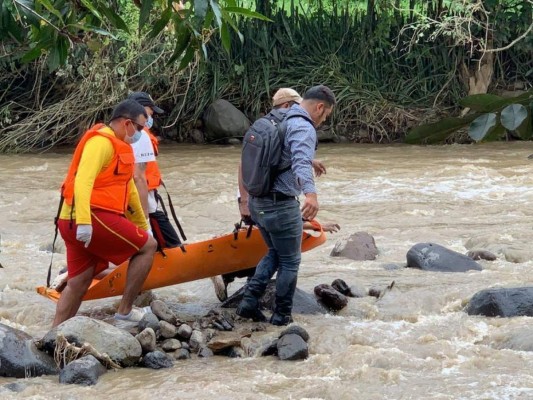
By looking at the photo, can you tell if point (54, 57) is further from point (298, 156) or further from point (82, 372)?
point (298, 156)

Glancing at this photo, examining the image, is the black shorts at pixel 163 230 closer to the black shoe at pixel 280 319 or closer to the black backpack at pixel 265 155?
the black shoe at pixel 280 319

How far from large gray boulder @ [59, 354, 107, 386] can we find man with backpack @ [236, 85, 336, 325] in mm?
1378

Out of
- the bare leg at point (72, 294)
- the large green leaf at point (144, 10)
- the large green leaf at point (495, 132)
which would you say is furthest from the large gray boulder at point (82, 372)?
the large green leaf at point (495, 132)

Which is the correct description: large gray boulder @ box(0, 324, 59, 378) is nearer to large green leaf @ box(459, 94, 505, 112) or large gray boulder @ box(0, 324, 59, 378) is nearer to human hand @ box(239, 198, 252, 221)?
human hand @ box(239, 198, 252, 221)

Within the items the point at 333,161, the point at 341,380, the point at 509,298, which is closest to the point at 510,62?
the point at 333,161

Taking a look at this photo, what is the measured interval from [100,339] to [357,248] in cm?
374

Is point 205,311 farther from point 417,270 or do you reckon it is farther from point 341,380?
point 417,270

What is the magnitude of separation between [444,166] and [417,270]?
7023mm

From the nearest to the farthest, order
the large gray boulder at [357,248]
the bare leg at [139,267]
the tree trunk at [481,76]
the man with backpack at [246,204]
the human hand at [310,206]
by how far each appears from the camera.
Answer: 1. the human hand at [310,206]
2. the bare leg at [139,267]
3. the man with backpack at [246,204]
4. the large gray boulder at [357,248]
5. the tree trunk at [481,76]

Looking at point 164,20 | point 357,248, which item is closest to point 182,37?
point 164,20

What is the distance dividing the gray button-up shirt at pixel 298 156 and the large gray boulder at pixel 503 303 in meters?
1.66

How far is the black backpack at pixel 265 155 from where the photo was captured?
6262mm

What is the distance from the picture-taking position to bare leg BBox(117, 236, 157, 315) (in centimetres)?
638

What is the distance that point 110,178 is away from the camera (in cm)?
611
